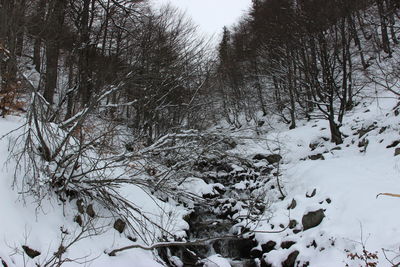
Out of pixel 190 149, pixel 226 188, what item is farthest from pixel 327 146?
pixel 190 149

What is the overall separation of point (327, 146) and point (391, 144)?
270 cm

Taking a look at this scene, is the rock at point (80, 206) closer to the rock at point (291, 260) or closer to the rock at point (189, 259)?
the rock at point (189, 259)

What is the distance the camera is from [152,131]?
11.9 meters

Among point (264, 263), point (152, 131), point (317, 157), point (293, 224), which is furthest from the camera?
point (152, 131)

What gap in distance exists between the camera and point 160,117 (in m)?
12.5

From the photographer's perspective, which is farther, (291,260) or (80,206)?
(291,260)

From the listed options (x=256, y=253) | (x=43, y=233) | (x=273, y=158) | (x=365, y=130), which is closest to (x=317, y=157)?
(x=365, y=130)

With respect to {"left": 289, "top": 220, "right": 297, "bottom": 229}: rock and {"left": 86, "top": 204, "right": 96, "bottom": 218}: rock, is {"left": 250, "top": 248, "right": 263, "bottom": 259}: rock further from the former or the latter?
{"left": 86, "top": 204, "right": 96, "bottom": 218}: rock

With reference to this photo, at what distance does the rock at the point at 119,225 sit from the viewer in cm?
556

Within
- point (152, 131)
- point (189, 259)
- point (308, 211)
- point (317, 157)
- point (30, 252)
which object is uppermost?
point (152, 131)

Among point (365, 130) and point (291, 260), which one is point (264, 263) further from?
point (365, 130)

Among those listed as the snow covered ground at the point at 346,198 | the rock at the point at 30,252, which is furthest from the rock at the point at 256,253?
the rock at the point at 30,252

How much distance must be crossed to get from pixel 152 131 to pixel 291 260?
24.4ft

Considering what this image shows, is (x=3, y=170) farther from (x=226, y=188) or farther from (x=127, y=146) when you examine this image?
(x=226, y=188)
